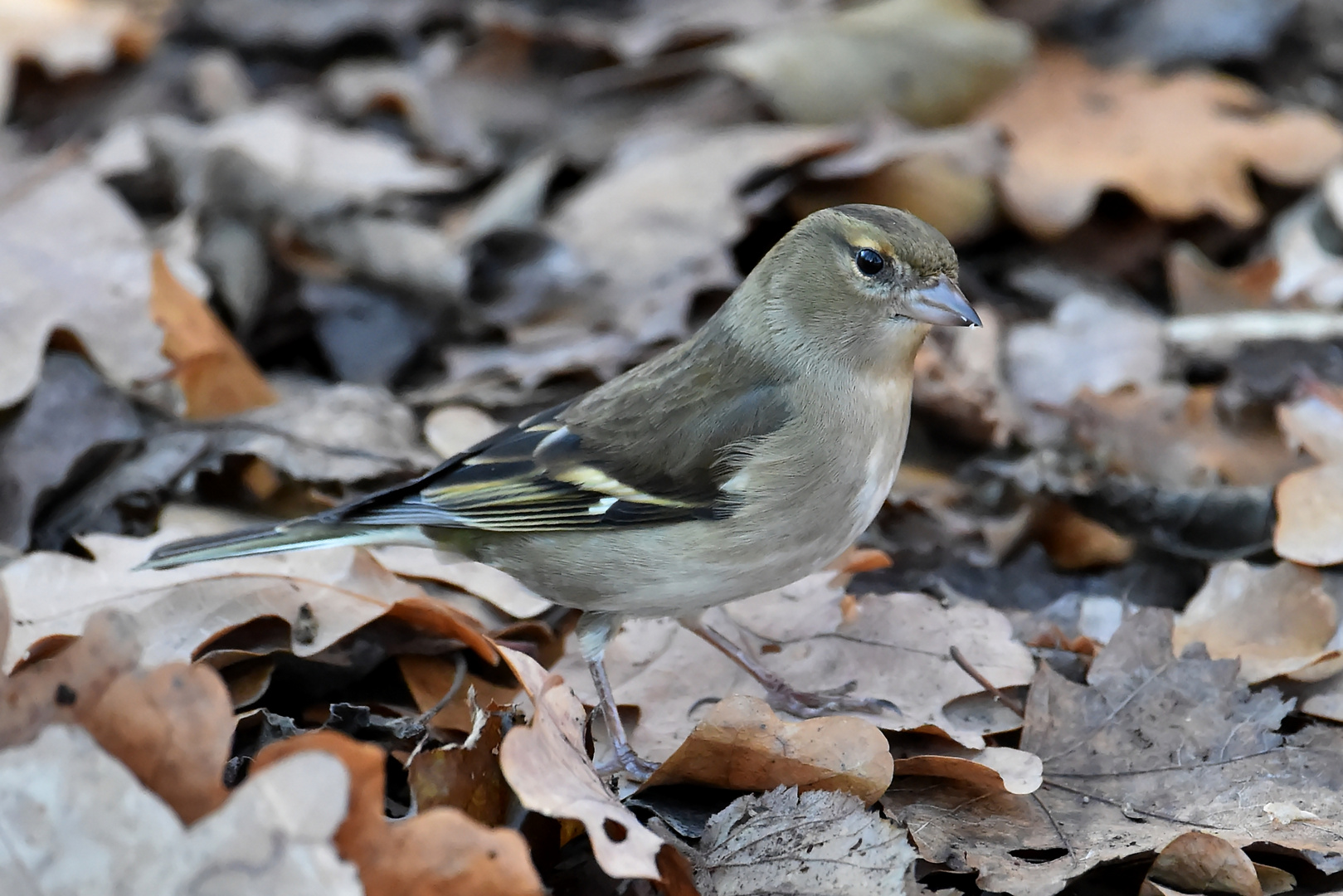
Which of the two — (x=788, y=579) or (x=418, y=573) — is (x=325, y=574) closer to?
(x=418, y=573)

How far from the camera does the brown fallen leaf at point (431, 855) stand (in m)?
2.22

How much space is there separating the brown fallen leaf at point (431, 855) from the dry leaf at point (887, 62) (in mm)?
4280

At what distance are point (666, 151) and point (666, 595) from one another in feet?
9.36

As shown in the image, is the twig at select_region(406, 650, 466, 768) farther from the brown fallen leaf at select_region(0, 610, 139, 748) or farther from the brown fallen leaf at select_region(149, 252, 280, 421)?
the brown fallen leaf at select_region(149, 252, 280, 421)

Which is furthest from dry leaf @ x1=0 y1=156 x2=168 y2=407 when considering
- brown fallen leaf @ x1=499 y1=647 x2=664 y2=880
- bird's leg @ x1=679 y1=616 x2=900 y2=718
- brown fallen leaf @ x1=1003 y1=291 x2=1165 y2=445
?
brown fallen leaf @ x1=1003 y1=291 x2=1165 y2=445

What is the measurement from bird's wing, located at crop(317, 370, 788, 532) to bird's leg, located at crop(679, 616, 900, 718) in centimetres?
38

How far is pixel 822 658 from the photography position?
3656 mm

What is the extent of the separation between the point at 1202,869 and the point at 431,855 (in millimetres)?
1526

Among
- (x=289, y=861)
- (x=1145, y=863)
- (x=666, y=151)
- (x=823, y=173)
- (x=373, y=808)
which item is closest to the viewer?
(x=289, y=861)

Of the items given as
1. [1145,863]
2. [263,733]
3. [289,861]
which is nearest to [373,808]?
[289,861]

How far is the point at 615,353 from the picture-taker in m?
4.81

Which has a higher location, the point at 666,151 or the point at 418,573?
the point at 666,151

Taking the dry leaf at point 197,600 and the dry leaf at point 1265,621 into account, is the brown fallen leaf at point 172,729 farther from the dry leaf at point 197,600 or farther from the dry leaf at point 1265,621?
the dry leaf at point 1265,621

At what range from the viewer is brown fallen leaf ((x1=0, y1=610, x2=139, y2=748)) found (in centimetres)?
236
